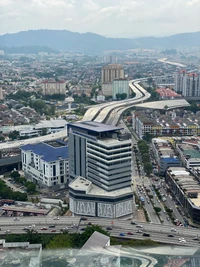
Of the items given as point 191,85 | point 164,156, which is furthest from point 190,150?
point 191,85

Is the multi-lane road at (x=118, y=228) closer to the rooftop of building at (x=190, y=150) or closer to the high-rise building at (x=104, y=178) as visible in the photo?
the high-rise building at (x=104, y=178)

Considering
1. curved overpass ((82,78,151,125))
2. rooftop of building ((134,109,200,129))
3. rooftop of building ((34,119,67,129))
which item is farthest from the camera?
curved overpass ((82,78,151,125))

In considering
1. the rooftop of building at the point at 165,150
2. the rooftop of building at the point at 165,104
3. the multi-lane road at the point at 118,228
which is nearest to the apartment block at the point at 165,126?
the rooftop of building at the point at 165,150

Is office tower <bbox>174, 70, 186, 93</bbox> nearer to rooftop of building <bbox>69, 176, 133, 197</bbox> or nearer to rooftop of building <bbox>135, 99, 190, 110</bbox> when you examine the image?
rooftop of building <bbox>135, 99, 190, 110</bbox>

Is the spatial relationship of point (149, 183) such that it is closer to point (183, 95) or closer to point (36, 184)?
point (36, 184)

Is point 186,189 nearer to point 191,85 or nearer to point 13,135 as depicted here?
point 13,135

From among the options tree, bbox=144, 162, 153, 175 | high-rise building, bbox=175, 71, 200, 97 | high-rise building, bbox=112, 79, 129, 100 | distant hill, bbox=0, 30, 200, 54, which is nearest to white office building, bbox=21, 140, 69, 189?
tree, bbox=144, 162, 153, 175
